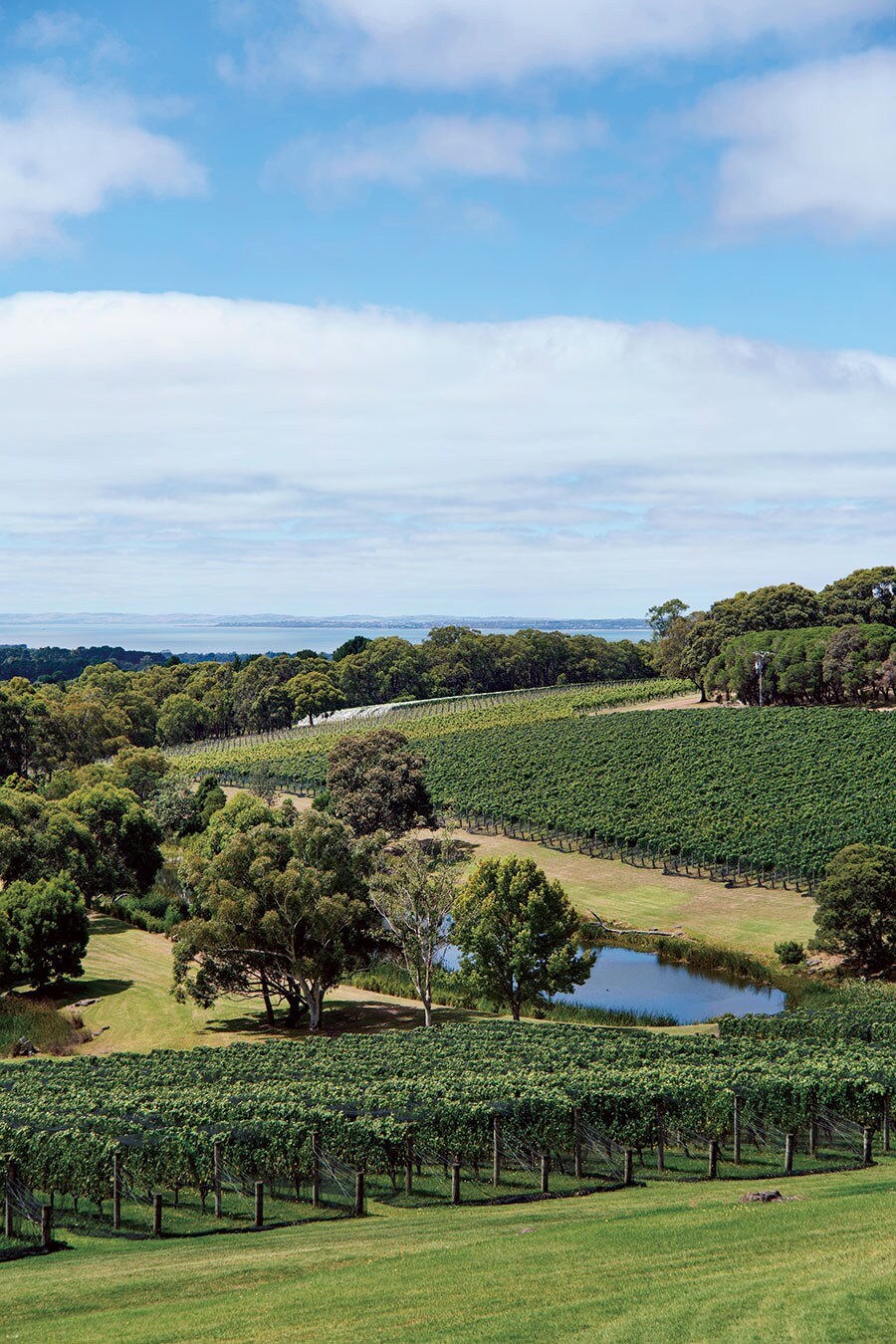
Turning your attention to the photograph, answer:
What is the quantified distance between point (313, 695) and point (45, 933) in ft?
341

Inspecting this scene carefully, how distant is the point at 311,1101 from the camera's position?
21438 millimetres

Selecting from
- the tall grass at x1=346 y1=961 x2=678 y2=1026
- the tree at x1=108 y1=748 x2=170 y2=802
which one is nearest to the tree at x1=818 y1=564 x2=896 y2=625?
the tree at x1=108 y1=748 x2=170 y2=802

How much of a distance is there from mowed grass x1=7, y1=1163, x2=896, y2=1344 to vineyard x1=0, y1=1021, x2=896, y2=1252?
199 cm

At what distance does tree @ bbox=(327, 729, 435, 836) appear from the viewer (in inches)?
2849

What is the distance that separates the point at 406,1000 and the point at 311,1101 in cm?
2466

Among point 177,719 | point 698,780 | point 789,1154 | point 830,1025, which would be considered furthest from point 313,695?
point 789,1154

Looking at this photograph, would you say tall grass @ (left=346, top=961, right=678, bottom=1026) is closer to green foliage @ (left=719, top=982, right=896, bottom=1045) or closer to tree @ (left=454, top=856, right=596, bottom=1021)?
tree @ (left=454, top=856, right=596, bottom=1021)

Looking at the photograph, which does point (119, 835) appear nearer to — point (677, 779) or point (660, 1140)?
point (677, 779)

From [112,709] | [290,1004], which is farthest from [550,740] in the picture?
[290,1004]

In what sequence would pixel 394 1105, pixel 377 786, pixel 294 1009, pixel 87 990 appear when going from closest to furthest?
1. pixel 394 1105
2. pixel 294 1009
3. pixel 87 990
4. pixel 377 786

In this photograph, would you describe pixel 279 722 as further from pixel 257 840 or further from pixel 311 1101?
pixel 311 1101

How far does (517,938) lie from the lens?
3953cm

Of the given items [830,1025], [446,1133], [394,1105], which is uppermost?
[394,1105]

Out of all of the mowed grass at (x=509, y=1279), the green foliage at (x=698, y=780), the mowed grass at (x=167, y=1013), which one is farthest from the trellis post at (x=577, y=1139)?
the green foliage at (x=698, y=780)
